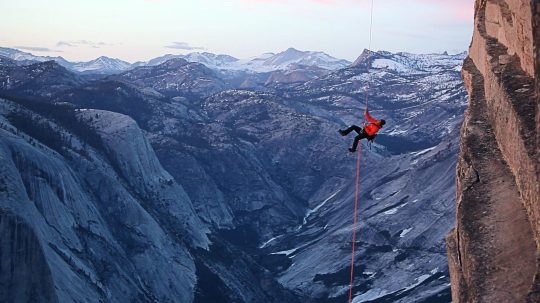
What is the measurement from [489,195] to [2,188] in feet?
140

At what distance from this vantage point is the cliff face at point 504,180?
16.5m

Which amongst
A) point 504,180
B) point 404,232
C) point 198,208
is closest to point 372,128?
point 504,180

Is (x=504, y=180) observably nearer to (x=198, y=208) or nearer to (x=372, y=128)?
(x=372, y=128)

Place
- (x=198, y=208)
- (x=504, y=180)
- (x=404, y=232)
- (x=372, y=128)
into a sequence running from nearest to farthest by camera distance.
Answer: (x=504, y=180), (x=372, y=128), (x=404, y=232), (x=198, y=208)

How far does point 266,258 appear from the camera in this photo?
11462 cm

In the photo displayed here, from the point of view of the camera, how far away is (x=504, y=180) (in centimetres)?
2031

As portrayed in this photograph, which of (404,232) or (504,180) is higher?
(504,180)

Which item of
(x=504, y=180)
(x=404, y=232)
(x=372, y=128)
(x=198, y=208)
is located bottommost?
(x=198, y=208)

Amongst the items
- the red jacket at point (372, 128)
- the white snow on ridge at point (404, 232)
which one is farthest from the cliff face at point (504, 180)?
the white snow on ridge at point (404, 232)

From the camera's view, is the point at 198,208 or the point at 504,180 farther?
the point at 198,208

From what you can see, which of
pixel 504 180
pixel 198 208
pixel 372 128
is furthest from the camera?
pixel 198 208

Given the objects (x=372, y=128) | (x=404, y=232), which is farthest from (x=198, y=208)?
(x=372, y=128)

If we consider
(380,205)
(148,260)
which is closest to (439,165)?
(380,205)

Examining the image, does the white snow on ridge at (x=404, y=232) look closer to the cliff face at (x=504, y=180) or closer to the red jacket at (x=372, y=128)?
the red jacket at (x=372, y=128)
